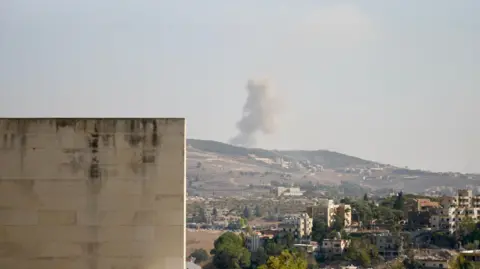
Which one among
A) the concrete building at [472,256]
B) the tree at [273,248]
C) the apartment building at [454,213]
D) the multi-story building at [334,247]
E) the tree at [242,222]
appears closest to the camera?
the concrete building at [472,256]

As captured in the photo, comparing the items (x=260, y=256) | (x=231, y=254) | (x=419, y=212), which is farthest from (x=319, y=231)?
(x=231, y=254)

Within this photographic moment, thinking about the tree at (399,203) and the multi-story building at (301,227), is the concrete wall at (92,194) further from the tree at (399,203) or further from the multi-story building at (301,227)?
the tree at (399,203)

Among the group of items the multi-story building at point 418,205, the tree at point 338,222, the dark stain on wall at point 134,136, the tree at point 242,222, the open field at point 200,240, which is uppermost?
the dark stain on wall at point 134,136

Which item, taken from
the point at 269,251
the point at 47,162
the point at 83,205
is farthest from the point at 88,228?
the point at 269,251

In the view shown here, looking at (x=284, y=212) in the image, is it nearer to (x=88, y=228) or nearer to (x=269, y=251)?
(x=269, y=251)

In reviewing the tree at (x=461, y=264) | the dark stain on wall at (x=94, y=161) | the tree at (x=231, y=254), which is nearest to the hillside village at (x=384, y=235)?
the tree at (x=461, y=264)

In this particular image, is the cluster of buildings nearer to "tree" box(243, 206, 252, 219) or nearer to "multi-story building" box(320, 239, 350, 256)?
"multi-story building" box(320, 239, 350, 256)

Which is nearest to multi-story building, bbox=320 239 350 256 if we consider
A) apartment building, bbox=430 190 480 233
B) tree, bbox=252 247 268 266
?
tree, bbox=252 247 268 266
